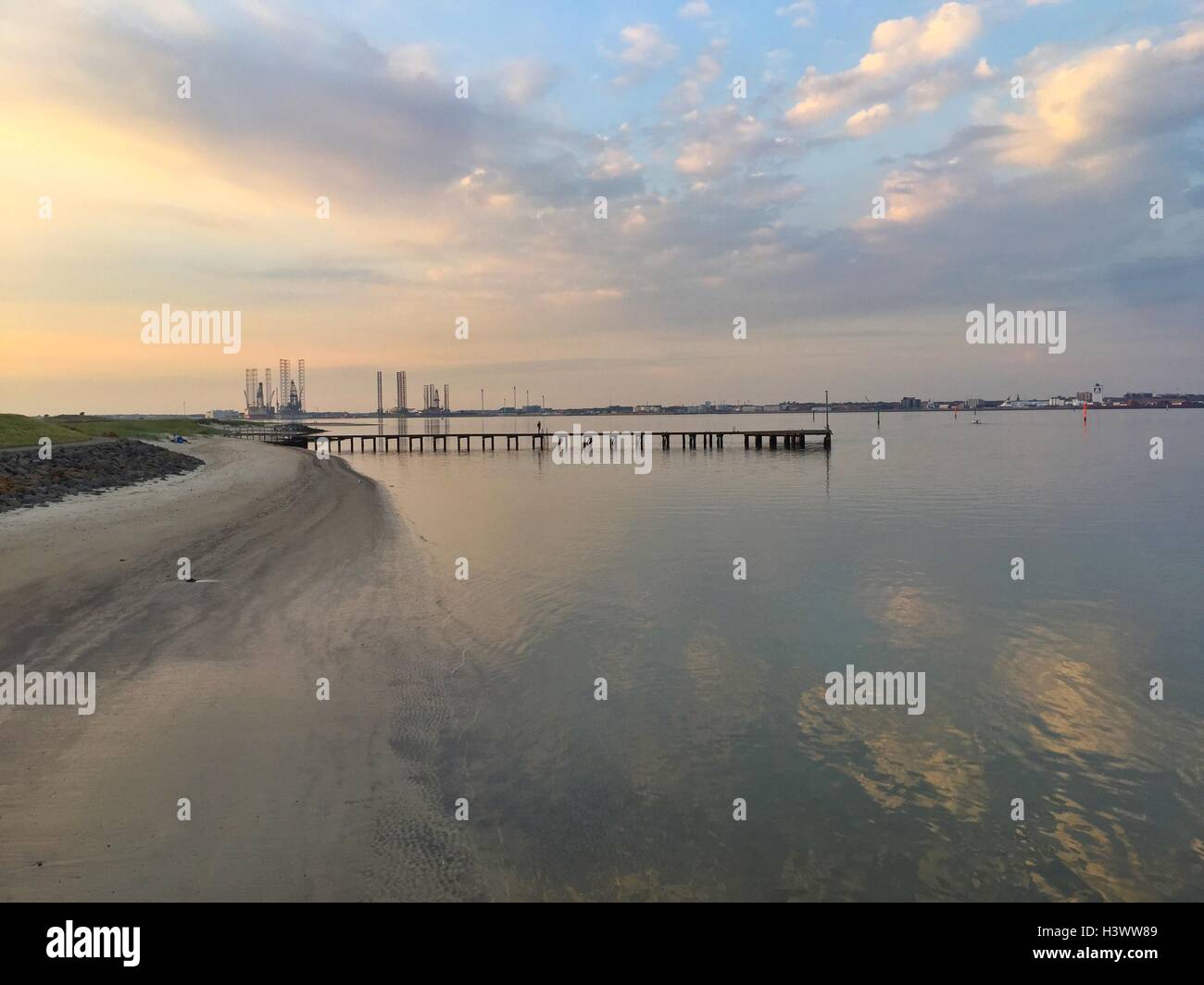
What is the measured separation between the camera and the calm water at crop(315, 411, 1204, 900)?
707 cm

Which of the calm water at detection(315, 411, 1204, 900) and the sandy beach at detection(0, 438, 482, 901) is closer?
the sandy beach at detection(0, 438, 482, 901)

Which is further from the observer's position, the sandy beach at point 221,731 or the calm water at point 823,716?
the calm water at point 823,716

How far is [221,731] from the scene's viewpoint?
9.02 metres

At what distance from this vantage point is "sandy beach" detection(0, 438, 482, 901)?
630 cm

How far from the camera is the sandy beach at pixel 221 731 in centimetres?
630

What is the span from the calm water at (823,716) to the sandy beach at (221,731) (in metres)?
0.87

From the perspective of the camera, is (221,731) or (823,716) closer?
(221,731)

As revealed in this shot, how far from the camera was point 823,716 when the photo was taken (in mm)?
10805

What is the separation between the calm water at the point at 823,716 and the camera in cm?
707

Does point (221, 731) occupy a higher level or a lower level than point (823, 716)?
higher

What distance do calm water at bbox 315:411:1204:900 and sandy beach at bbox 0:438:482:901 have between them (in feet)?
2.85

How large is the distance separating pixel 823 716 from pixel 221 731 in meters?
8.66
